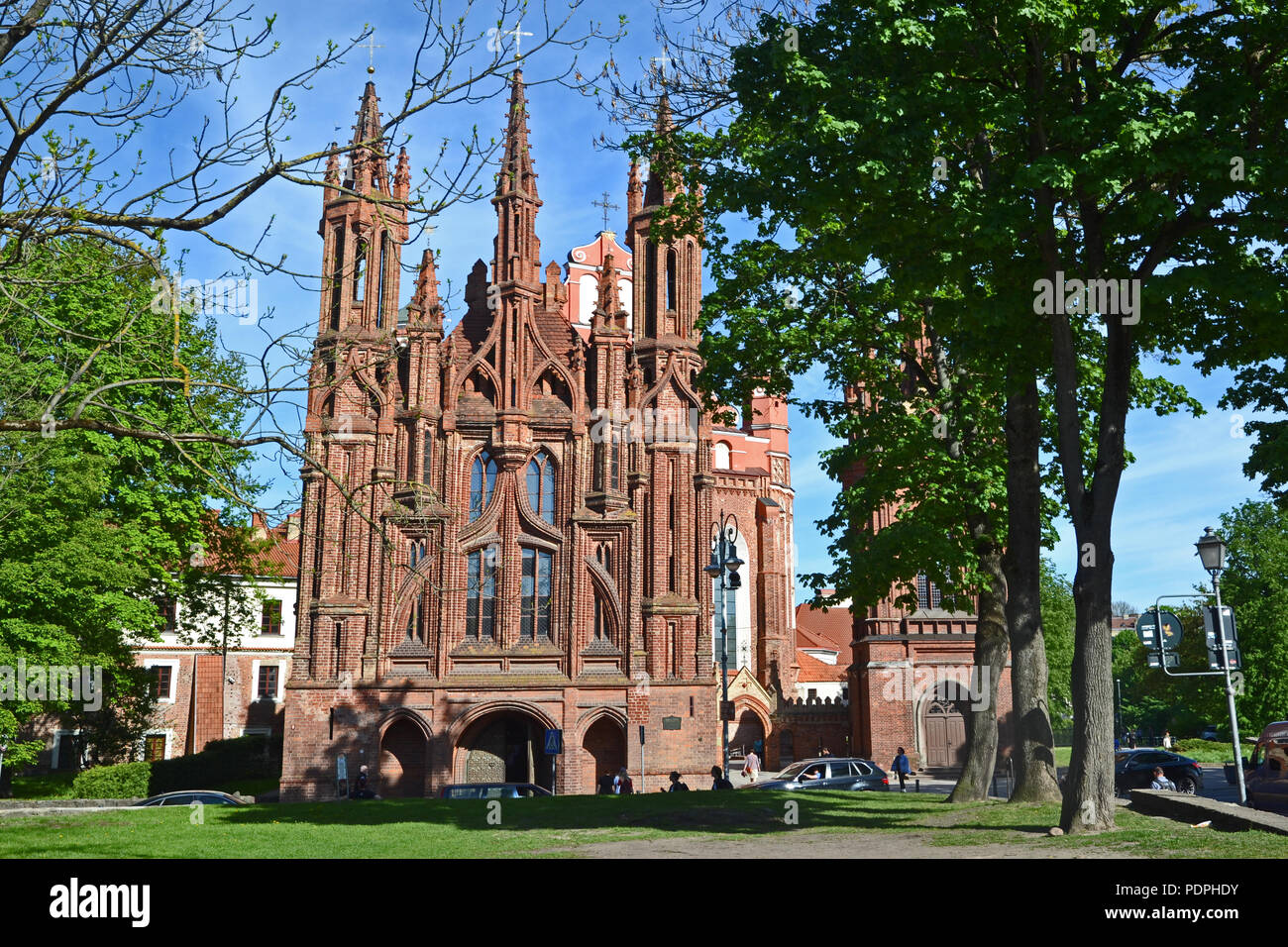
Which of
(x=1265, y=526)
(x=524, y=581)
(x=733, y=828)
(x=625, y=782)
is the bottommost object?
(x=625, y=782)

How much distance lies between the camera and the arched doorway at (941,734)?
128ft

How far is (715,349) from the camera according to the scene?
1989 cm

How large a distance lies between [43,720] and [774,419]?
41818mm

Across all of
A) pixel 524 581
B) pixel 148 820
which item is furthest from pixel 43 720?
pixel 148 820

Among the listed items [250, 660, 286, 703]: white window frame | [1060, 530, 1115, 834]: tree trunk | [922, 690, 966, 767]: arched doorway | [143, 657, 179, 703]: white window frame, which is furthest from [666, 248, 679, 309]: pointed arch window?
[143, 657, 179, 703]: white window frame

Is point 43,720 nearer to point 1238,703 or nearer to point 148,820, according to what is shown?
point 148,820

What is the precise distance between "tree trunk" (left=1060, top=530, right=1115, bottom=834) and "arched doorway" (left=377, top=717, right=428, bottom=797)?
2568 centimetres

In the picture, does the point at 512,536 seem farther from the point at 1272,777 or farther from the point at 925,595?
the point at 1272,777

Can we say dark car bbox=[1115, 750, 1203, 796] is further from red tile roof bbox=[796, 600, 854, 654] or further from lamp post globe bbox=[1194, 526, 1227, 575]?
red tile roof bbox=[796, 600, 854, 654]

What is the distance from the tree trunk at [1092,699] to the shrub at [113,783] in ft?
87.2

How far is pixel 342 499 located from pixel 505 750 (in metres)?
9.79

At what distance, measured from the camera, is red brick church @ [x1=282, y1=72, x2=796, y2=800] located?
113 feet

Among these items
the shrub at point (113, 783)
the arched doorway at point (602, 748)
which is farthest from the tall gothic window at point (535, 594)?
the shrub at point (113, 783)

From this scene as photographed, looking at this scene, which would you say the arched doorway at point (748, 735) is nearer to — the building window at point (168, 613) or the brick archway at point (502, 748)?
the brick archway at point (502, 748)
